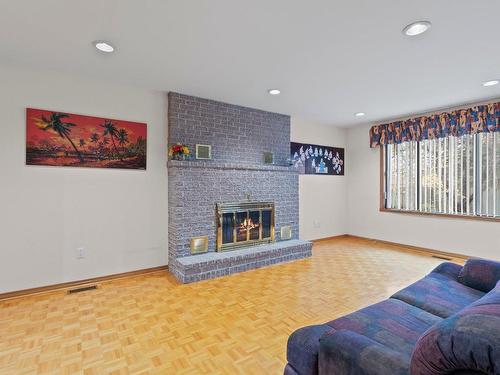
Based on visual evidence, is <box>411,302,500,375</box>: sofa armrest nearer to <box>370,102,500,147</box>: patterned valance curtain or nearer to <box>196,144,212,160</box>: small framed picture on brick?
<box>196,144,212,160</box>: small framed picture on brick

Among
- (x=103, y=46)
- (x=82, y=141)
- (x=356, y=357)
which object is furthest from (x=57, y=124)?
(x=356, y=357)

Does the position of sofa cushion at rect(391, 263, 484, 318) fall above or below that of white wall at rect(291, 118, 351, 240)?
below

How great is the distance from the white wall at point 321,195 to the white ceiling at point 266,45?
5.24ft

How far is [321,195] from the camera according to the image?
17.7 feet

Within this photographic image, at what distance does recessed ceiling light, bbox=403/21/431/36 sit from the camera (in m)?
2.01

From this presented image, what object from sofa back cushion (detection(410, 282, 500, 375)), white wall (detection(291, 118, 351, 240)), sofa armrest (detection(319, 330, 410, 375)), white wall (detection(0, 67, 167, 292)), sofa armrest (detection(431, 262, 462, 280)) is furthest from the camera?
white wall (detection(291, 118, 351, 240))

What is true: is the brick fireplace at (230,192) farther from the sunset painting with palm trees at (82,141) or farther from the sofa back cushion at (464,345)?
the sofa back cushion at (464,345)

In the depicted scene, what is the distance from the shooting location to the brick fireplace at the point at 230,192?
138 inches

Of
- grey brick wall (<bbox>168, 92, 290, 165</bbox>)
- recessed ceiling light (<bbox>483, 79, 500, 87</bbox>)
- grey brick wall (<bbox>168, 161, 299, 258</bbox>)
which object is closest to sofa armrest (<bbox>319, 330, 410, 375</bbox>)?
grey brick wall (<bbox>168, 161, 299, 258</bbox>)

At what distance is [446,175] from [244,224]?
3.38 meters

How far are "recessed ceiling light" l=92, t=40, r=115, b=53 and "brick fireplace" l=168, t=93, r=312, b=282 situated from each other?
46.2 inches

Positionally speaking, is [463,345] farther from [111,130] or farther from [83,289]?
[111,130]

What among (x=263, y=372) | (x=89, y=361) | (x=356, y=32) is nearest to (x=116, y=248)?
(x=89, y=361)

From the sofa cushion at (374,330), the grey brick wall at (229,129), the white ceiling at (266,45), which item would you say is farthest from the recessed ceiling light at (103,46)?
the sofa cushion at (374,330)
